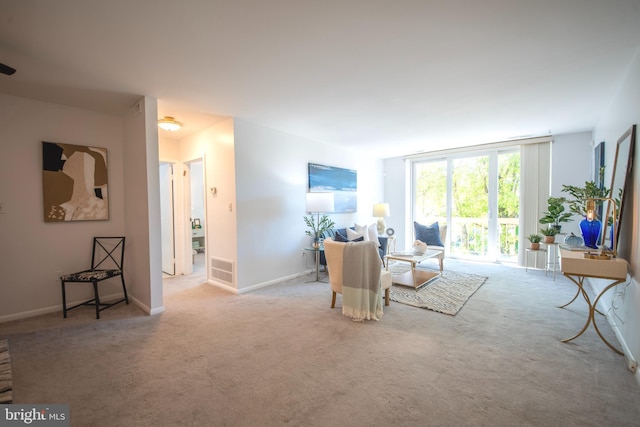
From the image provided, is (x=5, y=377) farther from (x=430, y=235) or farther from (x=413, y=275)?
(x=430, y=235)

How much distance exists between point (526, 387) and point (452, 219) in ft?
16.1

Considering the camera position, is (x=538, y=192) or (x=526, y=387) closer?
(x=526, y=387)

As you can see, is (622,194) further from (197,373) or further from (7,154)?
(7,154)

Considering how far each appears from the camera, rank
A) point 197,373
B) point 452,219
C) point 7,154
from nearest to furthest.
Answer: point 197,373 < point 7,154 < point 452,219

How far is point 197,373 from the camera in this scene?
2066 mm

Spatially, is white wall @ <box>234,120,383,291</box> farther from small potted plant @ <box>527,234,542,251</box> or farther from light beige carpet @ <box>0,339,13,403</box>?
small potted plant @ <box>527,234,542,251</box>

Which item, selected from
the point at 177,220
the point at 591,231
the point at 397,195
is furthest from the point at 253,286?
the point at 397,195

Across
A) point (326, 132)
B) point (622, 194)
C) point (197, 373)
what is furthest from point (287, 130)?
point (622, 194)

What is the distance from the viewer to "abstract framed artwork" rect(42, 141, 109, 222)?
324cm

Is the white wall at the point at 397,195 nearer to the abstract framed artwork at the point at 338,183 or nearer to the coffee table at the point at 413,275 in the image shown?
the abstract framed artwork at the point at 338,183

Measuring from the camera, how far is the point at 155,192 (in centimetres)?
320

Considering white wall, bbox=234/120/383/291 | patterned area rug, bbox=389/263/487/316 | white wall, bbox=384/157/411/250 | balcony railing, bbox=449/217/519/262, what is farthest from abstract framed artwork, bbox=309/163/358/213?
balcony railing, bbox=449/217/519/262

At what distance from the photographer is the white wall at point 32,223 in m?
3.01

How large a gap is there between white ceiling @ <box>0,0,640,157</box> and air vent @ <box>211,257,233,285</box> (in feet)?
7.09
